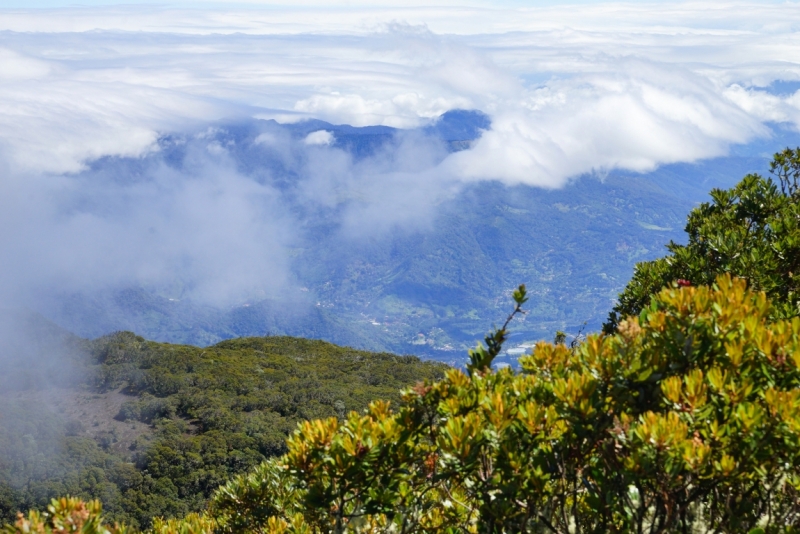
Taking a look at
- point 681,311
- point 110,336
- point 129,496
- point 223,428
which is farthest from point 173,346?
point 681,311

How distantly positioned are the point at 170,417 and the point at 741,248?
57860 mm

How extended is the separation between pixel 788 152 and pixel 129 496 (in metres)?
43.8

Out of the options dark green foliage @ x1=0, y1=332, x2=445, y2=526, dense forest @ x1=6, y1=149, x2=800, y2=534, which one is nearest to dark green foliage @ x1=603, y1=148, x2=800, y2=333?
dense forest @ x1=6, y1=149, x2=800, y2=534

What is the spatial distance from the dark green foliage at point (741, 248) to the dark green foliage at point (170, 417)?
29.2 metres

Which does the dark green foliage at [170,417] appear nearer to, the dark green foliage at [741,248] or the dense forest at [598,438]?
the dark green foliage at [741,248]

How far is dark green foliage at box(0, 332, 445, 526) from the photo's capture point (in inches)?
1786

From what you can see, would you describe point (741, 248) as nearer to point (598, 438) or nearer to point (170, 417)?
point (598, 438)

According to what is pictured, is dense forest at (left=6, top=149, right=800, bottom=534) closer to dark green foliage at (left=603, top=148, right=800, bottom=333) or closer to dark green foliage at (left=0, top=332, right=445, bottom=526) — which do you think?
dark green foliage at (left=603, top=148, right=800, bottom=333)

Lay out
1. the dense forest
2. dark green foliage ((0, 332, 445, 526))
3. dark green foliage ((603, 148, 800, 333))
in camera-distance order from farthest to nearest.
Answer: dark green foliage ((0, 332, 445, 526)) → dark green foliage ((603, 148, 800, 333)) → the dense forest

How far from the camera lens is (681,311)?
402 centimetres

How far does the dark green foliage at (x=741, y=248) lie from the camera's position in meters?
8.00

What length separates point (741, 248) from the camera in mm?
8477

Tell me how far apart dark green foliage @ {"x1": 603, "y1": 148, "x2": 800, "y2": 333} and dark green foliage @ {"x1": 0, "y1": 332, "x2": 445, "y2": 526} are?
29.2 m

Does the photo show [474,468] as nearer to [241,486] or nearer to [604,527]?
[604,527]
